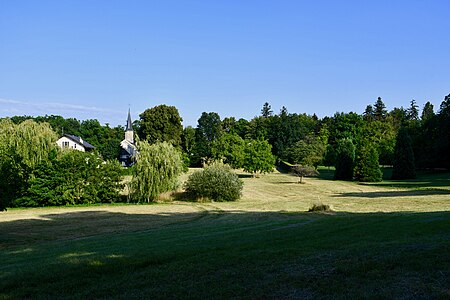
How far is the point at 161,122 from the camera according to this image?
81625mm

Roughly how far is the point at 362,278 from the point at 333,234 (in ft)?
17.4

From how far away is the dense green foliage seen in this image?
35219 mm

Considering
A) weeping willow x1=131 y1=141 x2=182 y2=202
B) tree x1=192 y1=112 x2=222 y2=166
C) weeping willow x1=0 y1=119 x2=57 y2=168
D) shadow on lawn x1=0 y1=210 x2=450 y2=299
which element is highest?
tree x1=192 y1=112 x2=222 y2=166

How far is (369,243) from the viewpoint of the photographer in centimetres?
1027

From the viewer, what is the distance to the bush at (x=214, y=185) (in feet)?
122

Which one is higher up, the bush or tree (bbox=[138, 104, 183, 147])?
tree (bbox=[138, 104, 183, 147])

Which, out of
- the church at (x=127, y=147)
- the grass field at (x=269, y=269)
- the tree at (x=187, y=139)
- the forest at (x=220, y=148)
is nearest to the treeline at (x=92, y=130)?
the forest at (x=220, y=148)

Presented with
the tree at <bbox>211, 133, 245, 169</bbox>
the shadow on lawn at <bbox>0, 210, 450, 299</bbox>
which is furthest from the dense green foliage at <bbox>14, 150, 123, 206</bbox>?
the tree at <bbox>211, 133, 245, 169</bbox>

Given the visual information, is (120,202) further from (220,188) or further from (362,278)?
(362,278)

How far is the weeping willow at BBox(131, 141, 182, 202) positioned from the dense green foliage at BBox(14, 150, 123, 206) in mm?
1969

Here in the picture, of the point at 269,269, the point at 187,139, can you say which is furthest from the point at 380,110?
the point at 269,269

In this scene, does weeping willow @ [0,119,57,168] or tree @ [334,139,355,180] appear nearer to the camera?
weeping willow @ [0,119,57,168]

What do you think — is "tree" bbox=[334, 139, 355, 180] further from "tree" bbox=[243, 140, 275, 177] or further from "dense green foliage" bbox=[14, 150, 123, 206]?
"dense green foliage" bbox=[14, 150, 123, 206]

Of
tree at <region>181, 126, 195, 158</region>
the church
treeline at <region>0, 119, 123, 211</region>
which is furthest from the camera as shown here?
tree at <region>181, 126, 195, 158</region>
